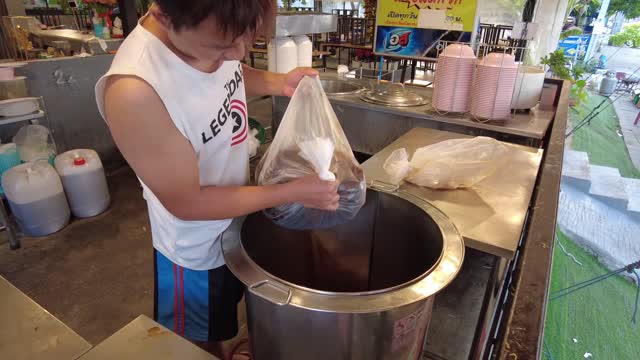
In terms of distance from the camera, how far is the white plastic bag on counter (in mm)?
1263

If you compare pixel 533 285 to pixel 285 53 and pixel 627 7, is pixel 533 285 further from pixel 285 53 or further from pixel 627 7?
pixel 627 7

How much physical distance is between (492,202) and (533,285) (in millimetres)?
658

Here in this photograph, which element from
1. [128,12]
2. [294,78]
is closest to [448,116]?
[294,78]

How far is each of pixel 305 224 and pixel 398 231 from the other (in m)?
0.31

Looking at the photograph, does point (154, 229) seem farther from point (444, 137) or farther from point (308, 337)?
point (444, 137)

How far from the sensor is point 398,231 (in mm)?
1103

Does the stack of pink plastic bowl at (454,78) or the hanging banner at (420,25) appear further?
the hanging banner at (420,25)

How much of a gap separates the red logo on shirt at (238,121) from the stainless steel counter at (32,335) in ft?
1.78

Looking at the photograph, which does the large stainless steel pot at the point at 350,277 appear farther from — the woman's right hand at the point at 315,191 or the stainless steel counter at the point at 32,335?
the stainless steel counter at the point at 32,335

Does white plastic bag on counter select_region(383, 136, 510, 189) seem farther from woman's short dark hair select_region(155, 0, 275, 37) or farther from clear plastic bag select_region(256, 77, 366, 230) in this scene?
woman's short dark hair select_region(155, 0, 275, 37)

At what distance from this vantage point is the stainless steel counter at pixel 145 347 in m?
0.66

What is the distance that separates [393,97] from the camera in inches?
91.6

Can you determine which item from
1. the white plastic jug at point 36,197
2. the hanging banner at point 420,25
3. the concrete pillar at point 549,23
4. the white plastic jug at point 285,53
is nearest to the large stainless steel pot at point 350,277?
the white plastic jug at point 285,53

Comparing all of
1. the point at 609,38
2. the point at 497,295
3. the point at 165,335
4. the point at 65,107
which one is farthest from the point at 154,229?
the point at 609,38
